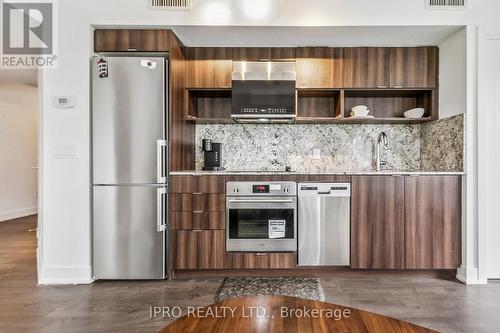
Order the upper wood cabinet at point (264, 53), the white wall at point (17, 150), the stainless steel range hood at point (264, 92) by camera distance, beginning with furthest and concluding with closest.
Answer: the white wall at point (17, 150), the upper wood cabinet at point (264, 53), the stainless steel range hood at point (264, 92)

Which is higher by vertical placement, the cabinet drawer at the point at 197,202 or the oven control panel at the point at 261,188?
the oven control panel at the point at 261,188

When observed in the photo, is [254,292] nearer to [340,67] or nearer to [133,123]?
[133,123]

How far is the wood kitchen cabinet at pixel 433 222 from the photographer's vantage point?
297 cm

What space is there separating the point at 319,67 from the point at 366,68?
504 millimetres

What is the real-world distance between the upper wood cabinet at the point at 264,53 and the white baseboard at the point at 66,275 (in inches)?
103

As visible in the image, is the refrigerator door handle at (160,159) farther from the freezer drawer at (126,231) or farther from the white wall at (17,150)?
the white wall at (17,150)

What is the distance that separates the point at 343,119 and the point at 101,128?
2.46 m

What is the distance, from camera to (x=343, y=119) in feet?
11.3

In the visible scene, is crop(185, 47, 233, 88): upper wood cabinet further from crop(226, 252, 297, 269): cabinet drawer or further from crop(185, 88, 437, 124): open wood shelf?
crop(226, 252, 297, 269): cabinet drawer

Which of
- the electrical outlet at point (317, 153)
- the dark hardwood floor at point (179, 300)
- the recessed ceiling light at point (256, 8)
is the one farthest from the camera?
the electrical outlet at point (317, 153)

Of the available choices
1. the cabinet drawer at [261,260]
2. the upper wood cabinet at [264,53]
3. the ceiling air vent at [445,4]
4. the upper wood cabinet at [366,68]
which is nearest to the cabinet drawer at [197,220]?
the cabinet drawer at [261,260]

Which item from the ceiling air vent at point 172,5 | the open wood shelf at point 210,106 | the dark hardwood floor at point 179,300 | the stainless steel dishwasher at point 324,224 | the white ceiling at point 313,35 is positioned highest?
the ceiling air vent at point 172,5

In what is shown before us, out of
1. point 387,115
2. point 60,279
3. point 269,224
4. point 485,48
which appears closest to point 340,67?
point 387,115

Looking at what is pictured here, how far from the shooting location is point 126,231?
293cm
